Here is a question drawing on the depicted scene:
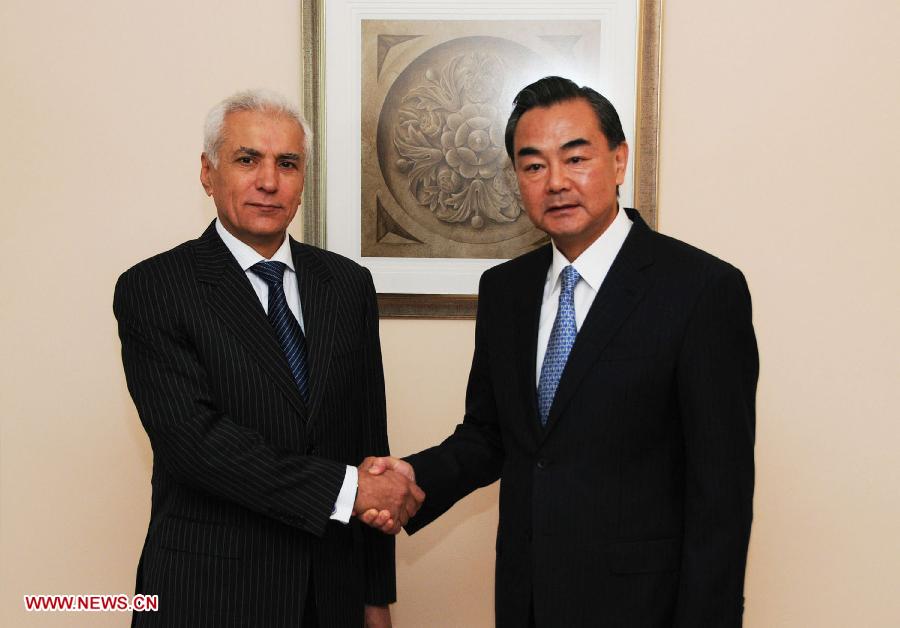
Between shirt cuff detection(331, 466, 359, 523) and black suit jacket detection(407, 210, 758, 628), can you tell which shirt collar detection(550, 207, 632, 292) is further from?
shirt cuff detection(331, 466, 359, 523)

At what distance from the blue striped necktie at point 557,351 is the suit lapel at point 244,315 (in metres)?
0.54

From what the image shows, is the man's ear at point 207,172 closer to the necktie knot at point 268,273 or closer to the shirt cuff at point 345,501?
the necktie knot at point 268,273

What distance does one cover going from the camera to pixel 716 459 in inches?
63.5

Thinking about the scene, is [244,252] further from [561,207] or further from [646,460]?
[646,460]

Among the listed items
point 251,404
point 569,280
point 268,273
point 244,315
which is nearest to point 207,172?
point 268,273

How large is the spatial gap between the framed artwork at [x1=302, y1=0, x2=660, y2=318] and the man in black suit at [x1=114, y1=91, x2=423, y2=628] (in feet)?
1.90

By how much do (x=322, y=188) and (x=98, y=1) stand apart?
95 centimetres

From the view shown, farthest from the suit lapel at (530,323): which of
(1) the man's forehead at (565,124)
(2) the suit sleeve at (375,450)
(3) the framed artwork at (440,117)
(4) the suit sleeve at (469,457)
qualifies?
(3) the framed artwork at (440,117)

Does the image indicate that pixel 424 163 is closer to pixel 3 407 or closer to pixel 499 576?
pixel 499 576

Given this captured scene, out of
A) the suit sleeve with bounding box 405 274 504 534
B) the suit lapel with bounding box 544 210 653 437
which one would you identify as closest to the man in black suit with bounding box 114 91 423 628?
the suit sleeve with bounding box 405 274 504 534

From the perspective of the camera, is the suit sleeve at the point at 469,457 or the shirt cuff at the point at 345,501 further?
the suit sleeve at the point at 469,457

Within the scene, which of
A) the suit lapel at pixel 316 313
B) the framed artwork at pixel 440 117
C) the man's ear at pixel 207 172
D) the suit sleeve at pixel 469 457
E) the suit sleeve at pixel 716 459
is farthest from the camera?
the framed artwork at pixel 440 117

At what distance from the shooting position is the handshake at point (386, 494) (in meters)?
1.90

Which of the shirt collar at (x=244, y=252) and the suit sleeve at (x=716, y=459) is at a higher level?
the shirt collar at (x=244, y=252)
